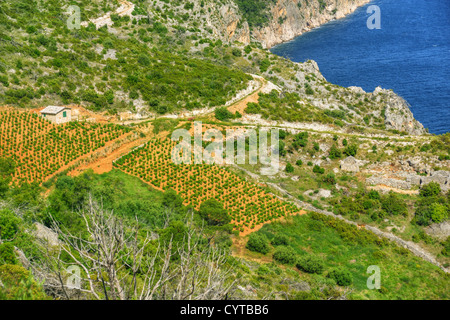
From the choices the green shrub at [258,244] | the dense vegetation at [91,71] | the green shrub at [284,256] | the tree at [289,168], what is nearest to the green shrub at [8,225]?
the green shrub at [258,244]

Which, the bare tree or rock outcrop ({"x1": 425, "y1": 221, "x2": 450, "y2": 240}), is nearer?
the bare tree

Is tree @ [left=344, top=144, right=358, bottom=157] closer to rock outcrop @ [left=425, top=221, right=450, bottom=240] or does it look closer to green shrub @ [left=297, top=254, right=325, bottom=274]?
rock outcrop @ [left=425, top=221, right=450, bottom=240]

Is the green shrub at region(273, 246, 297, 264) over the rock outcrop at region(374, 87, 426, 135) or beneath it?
beneath

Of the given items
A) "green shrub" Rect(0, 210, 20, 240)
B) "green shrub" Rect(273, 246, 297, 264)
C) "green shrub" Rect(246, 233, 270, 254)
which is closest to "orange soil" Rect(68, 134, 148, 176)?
"green shrub" Rect(0, 210, 20, 240)

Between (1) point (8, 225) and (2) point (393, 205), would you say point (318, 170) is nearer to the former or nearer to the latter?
(2) point (393, 205)

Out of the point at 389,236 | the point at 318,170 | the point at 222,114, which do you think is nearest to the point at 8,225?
the point at 389,236

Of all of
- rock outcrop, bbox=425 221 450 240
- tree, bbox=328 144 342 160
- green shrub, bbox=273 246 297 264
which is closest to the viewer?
green shrub, bbox=273 246 297 264
